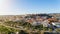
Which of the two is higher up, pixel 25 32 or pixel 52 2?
pixel 52 2

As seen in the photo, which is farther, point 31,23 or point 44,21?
point 44,21

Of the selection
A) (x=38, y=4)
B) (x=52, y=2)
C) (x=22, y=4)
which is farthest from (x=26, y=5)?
(x=52, y=2)

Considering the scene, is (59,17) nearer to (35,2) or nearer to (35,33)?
(35,2)

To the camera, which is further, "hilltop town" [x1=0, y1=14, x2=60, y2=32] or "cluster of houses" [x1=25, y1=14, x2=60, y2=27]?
"cluster of houses" [x1=25, y1=14, x2=60, y2=27]

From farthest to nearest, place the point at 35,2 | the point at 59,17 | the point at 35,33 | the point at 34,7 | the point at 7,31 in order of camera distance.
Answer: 1. the point at 59,17
2. the point at 34,7
3. the point at 35,2
4. the point at 35,33
5. the point at 7,31

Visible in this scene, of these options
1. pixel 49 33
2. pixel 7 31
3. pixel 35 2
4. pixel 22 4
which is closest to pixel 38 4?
pixel 35 2

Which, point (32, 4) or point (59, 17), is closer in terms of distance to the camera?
point (32, 4)

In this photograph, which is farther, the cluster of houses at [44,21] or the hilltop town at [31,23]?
the cluster of houses at [44,21]

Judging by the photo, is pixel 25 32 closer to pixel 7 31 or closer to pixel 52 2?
pixel 7 31

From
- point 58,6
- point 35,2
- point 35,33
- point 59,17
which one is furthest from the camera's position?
point 59,17
